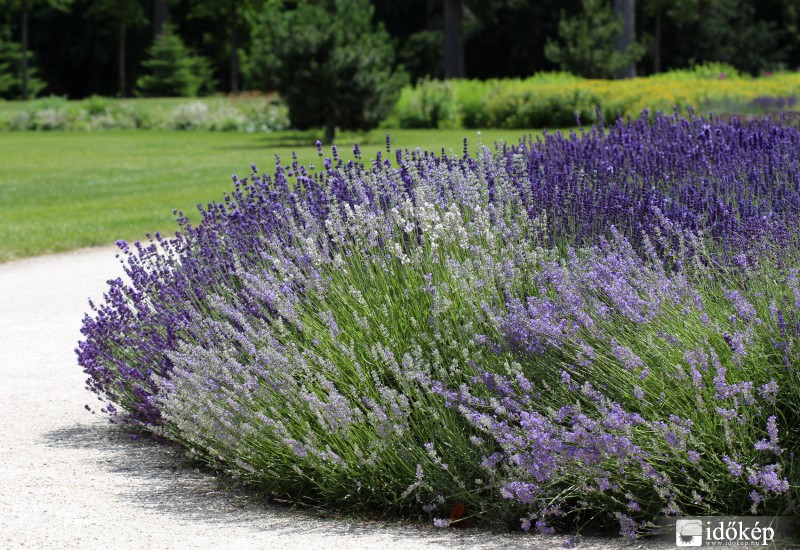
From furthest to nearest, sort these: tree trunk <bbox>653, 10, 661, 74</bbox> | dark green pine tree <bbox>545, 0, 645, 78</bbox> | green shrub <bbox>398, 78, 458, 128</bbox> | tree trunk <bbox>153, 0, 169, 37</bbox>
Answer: tree trunk <bbox>153, 0, 169, 37</bbox> < tree trunk <bbox>653, 10, 661, 74</bbox> < dark green pine tree <bbox>545, 0, 645, 78</bbox> < green shrub <bbox>398, 78, 458, 128</bbox>

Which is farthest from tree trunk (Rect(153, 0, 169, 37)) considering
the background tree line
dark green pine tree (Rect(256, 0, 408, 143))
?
dark green pine tree (Rect(256, 0, 408, 143))

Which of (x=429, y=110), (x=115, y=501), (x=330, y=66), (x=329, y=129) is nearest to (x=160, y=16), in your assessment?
(x=429, y=110)

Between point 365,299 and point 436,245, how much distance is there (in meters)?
0.36

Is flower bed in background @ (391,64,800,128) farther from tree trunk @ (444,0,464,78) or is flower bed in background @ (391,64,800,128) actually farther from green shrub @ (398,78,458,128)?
tree trunk @ (444,0,464,78)

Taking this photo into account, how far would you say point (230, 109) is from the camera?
30078mm

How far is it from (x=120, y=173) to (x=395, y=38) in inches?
467

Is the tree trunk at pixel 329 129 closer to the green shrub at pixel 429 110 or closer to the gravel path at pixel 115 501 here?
the green shrub at pixel 429 110

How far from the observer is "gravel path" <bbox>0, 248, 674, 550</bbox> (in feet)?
11.8

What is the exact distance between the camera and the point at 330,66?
2156 cm

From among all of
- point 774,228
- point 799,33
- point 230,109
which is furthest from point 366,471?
point 799,33

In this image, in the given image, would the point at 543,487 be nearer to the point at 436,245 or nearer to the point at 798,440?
the point at 798,440

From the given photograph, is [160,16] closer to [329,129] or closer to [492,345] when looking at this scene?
[329,129]

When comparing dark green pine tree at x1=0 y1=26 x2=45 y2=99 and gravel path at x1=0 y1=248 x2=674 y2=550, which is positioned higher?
dark green pine tree at x1=0 y1=26 x2=45 y2=99

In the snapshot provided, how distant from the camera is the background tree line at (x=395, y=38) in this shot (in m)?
22.2
